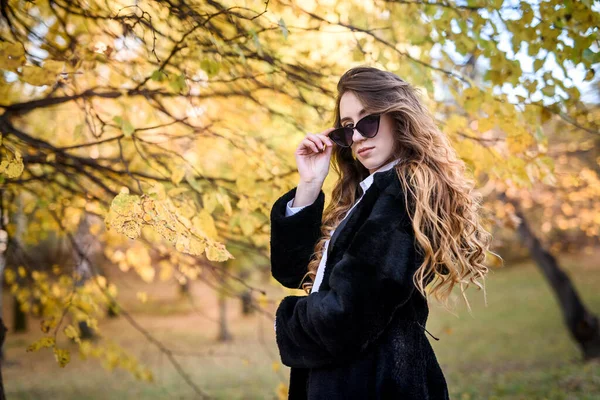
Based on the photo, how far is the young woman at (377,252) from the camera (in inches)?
64.9

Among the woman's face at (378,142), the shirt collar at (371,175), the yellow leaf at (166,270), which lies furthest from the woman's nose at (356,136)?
the yellow leaf at (166,270)

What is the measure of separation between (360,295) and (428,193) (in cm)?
39

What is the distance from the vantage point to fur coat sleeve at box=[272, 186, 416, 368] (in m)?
1.62

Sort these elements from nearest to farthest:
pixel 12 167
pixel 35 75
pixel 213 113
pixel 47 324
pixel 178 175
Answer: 1. pixel 12 167
2. pixel 35 75
3. pixel 178 175
4. pixel 47 324
5. pixel 213 113

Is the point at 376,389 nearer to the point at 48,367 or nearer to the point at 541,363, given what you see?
the point at 541,363

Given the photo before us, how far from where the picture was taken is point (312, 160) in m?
2.19

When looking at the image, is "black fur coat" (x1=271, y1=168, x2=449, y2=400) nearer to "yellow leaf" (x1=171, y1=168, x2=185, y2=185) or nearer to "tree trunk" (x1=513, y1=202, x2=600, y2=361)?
"yellow leaf" (x1=171, y1=168, x2=185, y2=185)

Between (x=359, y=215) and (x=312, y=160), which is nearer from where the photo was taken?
(x=359, y=215)

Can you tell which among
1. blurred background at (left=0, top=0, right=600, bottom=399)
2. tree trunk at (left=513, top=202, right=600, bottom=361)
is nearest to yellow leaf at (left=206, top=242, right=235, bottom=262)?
blurred background at (left=0, top=0, right=600, bottom=399)

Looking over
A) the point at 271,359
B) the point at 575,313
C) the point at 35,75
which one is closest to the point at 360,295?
the point at 35,75

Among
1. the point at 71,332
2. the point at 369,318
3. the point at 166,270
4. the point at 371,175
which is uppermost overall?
the point at 371,175

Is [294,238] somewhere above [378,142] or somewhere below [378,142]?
below

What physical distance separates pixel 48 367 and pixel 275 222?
1213 cm

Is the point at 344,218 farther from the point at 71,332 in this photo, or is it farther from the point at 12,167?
the point at 71,332
